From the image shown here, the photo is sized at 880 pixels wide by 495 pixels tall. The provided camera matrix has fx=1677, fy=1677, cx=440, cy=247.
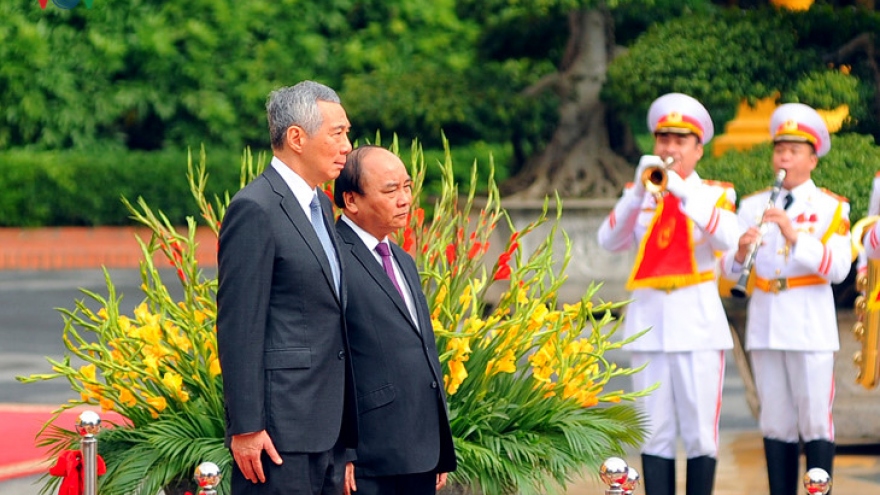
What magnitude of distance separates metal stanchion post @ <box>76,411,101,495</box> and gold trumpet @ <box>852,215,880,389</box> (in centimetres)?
322

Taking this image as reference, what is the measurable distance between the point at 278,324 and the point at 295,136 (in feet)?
1.54

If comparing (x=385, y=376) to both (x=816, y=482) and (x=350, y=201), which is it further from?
(x=816, y=482)

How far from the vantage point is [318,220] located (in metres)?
4.29

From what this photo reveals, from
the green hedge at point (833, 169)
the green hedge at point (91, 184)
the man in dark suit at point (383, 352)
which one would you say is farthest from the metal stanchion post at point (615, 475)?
the green hedge at point (91, 184)

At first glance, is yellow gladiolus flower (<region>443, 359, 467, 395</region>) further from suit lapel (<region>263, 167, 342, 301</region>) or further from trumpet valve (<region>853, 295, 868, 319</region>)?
trumpet valve (<region>853, 295, 868, 319</region>)

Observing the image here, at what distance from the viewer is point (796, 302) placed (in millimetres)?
6578

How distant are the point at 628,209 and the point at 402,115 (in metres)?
6.96

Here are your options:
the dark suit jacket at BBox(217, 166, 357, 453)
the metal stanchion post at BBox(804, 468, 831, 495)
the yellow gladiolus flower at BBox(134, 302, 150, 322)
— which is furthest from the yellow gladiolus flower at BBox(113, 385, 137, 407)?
the metal stanchion post at BBox(804, 468, 831, 495)

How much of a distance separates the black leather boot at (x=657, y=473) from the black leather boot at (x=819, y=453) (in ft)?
1.87

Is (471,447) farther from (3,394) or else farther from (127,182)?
(127,182)

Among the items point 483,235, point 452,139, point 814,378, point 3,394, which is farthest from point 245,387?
point 452,139

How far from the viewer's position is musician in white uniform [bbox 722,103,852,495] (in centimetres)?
649

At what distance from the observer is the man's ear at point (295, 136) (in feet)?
13.6

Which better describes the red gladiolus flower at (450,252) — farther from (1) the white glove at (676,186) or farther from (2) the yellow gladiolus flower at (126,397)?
(2) the yellow gladiolus flower at (126,397)
